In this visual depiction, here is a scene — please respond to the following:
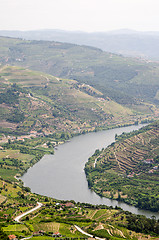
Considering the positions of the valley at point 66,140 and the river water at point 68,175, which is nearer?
the valley at point 66,140

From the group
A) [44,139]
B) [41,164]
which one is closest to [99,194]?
[41,164]

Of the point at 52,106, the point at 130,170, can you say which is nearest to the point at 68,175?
the point at 130,170

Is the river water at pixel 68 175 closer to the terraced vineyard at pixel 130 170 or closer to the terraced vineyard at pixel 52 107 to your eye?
the terraced vineyard at pixel 130 170

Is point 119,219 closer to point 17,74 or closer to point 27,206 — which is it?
point 27,206

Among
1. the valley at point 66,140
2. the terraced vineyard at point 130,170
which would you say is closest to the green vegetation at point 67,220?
the valley at point 66,140

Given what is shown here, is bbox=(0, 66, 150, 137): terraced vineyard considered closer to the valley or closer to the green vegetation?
the valley

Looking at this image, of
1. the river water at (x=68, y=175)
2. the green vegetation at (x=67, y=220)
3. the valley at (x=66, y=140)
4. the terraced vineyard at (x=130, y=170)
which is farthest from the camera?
the terraced vineyard at (x=130, y=170)
